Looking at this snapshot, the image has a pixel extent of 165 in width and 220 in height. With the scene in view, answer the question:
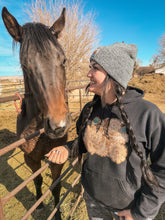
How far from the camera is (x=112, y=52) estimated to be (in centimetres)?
104

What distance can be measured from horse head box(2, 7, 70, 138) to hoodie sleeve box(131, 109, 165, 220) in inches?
26.8

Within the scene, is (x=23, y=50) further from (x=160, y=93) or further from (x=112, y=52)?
(x=160, y=93)

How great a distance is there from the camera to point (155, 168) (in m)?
0.98

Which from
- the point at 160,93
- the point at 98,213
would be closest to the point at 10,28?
the point at 98,213

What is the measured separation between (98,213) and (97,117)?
1013 mm

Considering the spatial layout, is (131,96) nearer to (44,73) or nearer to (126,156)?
(126,156)

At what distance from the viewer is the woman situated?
3.10ft

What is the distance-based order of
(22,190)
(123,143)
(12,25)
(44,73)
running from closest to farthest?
(123,143), (44,73), (12,25), (22,190)

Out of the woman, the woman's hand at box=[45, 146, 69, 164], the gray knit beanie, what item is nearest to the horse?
the woman's hand at box=[45, 146, 69, 164]

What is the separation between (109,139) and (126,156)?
18cm

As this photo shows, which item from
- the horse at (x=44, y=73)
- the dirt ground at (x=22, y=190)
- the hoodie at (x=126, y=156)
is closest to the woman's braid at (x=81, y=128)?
the hoodie at (x=126, y=156)

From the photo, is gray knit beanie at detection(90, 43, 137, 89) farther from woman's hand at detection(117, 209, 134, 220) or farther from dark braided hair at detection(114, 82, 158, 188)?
woman's hand at detection(117, 209, 134, 220)

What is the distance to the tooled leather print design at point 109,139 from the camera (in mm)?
1047

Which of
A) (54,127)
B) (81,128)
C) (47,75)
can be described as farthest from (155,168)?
(47,75)
